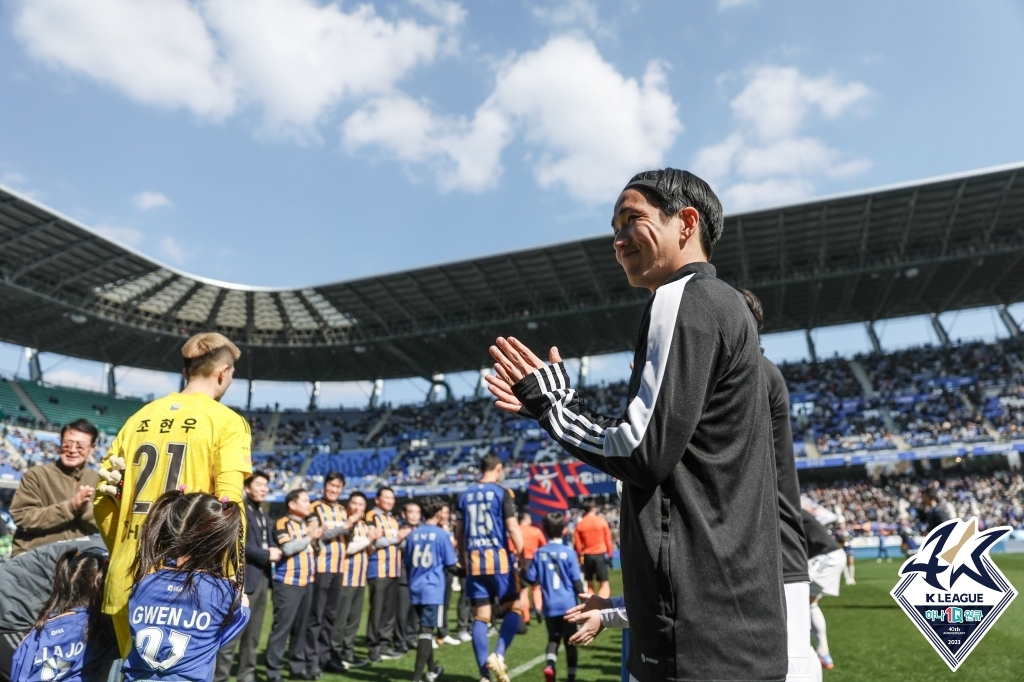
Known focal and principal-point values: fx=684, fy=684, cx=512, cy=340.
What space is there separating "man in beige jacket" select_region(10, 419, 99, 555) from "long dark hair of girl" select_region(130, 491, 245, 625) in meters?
1.23

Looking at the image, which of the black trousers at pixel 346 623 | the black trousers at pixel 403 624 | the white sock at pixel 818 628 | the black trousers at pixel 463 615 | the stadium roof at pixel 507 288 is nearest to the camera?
the white sock at pixel 818 628

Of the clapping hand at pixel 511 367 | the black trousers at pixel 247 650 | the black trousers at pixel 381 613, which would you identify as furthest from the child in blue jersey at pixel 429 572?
the clapping hand at pixel 511 367

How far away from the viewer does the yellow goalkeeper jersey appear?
3.15m

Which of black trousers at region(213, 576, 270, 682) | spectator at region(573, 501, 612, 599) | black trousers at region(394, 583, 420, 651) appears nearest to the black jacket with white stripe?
black trousers at region(213, 576, 270, 682)

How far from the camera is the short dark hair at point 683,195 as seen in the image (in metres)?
1.80

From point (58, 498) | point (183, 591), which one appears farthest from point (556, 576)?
point (183, 591)

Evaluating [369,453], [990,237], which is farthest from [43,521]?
[369,453]

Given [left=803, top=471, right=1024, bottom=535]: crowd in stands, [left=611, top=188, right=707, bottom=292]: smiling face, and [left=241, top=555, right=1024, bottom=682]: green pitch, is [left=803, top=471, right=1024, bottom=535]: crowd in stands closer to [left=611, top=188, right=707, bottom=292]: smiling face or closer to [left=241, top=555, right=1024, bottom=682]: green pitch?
[left=241, top=555, right=1024, bottom=682]: green pitch

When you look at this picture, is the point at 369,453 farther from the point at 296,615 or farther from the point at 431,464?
the point at 296,615

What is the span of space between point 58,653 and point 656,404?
3204 millimetres

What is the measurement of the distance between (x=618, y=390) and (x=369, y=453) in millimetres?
15003

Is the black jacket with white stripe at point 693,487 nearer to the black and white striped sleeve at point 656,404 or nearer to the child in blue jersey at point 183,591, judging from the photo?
the black and white striped sleeve at point 656,404

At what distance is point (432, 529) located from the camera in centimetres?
763

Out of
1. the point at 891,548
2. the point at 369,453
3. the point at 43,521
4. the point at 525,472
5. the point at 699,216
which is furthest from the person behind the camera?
the point at 369,453
